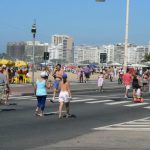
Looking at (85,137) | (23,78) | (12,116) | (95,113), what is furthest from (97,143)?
(23,78)

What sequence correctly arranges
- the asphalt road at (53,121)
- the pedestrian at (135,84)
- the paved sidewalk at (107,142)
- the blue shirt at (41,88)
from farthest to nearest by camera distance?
the pedestrian at (135,84) < the blue shirt at (41,88) < the asphalt road at (53,121) < the paved sidewalk at (107,142)

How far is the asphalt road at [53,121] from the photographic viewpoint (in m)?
13.1

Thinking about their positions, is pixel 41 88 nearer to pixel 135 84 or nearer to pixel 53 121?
pixel 53 121

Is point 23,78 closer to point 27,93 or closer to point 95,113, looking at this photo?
point 27,93

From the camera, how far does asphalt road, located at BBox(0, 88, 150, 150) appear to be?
1313 centimetres

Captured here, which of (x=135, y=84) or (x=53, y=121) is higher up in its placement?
(x=135, y=84)

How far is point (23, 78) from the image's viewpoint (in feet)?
153

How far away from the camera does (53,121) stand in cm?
1752

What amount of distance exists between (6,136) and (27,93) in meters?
18.3

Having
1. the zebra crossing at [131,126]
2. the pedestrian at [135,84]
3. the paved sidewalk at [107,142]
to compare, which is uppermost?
the pedestrian at [135,84]

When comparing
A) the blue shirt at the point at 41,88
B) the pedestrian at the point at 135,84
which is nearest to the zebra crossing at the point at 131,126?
the blue shirt at the point at 41,88

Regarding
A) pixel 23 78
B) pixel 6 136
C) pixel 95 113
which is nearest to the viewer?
pixel 6 136

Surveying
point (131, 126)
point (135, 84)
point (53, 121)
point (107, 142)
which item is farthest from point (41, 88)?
point (135, 84)

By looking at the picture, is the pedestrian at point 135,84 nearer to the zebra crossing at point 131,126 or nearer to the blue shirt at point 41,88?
the blue shirt at point 41,88
